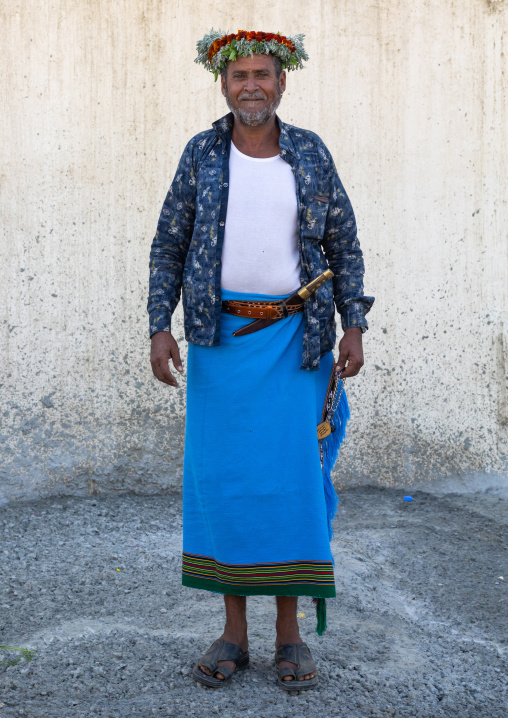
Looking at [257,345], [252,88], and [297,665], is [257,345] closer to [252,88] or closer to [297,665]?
[252,88]

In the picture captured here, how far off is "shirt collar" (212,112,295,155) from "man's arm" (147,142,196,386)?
4.4 inches

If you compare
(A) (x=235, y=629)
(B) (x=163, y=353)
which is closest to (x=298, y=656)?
(A) (x=235, y=629)

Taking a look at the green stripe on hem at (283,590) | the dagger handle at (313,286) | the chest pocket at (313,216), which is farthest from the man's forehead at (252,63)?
the green stripe on hem at (283,590)

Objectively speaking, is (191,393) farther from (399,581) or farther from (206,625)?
(399,581)

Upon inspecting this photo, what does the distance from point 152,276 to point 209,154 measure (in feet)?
1.43

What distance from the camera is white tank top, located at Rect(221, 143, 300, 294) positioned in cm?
240

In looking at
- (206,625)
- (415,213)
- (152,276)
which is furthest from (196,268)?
(415,213)

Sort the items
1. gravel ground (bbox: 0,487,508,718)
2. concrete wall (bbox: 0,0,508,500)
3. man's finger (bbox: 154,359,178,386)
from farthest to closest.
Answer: concrete wall (bbox: 0,0,508,500) → man's finger (bbox: 154,359,178,386) → gravel ground (bbox: 0,487,508,718)

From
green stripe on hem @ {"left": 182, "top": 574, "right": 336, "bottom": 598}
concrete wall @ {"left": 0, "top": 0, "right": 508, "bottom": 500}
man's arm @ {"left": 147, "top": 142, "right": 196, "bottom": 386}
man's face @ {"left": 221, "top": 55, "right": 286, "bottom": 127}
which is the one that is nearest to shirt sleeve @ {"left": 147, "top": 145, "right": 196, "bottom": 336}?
man's arm @ {"left": 147, "top": 142, "right": 196, "bottom": 386}

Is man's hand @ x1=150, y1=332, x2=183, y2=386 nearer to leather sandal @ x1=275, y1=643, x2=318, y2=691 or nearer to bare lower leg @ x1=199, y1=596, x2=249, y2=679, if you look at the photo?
bare lower leg @ x1=199, y1=596, x2=249, y2=679

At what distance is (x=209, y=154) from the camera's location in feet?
8.11

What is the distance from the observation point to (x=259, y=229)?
2396 millimetres

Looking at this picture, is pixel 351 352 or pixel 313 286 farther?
pixel 351 352

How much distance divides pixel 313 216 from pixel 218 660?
1451 millimetres
